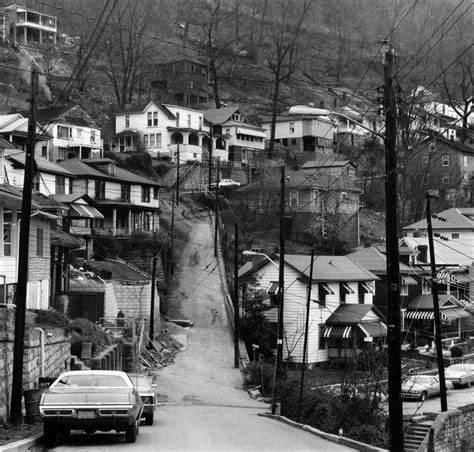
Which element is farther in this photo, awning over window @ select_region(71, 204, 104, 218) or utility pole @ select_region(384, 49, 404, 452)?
awning over window @ select_region(71, 204, 104, 218)

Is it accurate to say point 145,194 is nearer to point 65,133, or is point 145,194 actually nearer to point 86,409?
point 65,133

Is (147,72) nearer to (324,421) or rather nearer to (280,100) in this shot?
(280,100)

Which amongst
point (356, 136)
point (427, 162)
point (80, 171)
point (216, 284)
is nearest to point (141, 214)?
point (80, 171)

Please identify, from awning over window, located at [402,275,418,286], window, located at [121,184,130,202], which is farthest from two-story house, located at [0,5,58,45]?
awning over window, located at [402,275,418,286]

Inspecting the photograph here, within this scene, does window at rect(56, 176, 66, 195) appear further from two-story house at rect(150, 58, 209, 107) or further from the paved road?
two-story house at rect(150, 58, 209, 107)

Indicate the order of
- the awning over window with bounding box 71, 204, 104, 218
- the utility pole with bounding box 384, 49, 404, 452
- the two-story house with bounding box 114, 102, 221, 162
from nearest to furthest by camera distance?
1. the utility pole with bounding box 384, 49, 404, 452
2. the awning over window with bounding box 71, 204, 104, 218
3. the two-story house with bounding box 114, 102, 221, 162

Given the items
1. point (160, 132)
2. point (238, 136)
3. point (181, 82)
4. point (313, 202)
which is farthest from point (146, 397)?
point (181, 82)

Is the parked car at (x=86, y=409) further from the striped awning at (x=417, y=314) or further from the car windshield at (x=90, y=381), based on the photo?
the striped awning at (x=417, y=314)
